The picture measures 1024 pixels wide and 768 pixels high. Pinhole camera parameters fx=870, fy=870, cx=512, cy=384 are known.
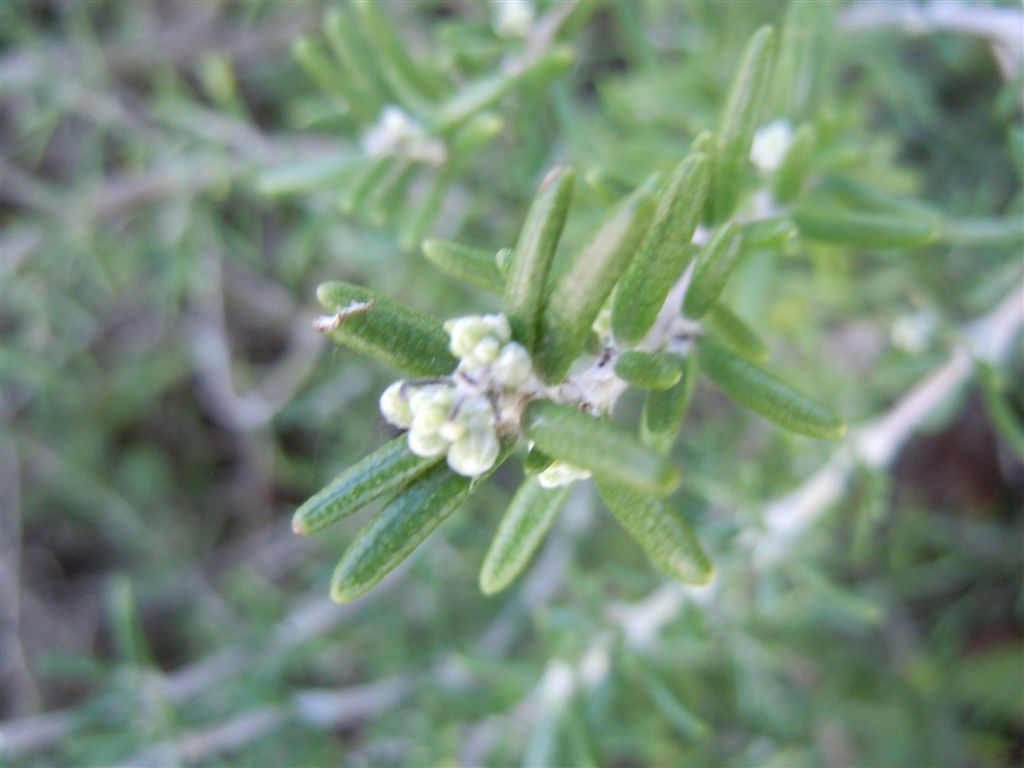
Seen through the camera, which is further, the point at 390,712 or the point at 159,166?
the point at 159,166

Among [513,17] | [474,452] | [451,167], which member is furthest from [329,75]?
[474,452]

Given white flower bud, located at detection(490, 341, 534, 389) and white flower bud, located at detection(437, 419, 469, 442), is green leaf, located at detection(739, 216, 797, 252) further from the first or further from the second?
white flower bud, located at detection(437, 419, 469, 442)

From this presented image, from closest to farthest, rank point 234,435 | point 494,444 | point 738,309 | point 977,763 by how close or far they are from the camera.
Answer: point 494,444 → point 738,309 → point 977,763 → point 234,435

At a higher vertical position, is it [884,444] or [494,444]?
[494,444]

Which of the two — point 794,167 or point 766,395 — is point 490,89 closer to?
point 794,167

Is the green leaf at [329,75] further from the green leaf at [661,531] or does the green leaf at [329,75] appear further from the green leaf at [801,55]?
the green leaf at [661,531]

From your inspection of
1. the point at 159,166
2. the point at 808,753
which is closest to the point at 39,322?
the point at 159,166

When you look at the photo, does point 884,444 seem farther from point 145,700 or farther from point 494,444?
point 145,700

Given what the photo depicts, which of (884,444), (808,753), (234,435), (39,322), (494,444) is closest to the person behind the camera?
(494,444)
